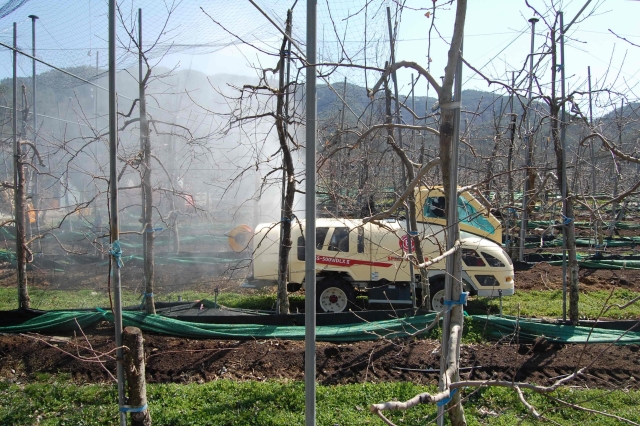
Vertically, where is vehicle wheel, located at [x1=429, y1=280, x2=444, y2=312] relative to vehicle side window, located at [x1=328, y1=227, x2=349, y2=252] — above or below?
below

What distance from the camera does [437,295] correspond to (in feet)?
34.4

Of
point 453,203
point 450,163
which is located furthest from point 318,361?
point 450,163

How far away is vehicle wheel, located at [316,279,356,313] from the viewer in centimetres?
1066

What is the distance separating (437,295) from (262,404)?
18.1 ft

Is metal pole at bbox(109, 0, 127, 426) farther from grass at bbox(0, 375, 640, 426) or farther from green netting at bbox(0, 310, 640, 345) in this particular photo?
green netting at bbox(0, 310, 640, 345)

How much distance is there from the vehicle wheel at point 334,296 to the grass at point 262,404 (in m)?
4.06

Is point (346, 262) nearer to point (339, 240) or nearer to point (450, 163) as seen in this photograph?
point (339, 240)

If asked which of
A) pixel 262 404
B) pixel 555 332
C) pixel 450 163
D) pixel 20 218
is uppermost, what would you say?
pixel 450 163

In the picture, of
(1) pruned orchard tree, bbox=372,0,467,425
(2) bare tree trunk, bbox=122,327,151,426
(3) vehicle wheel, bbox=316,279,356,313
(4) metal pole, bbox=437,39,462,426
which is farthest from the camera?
(3) vehicle wheel, bbox=316,279,356,313

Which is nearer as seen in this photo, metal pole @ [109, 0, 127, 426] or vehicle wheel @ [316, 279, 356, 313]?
metal pole @ [109, 0, 127, 426]

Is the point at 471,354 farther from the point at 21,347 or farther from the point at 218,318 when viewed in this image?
the point at 21,347

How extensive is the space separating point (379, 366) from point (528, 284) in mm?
7597

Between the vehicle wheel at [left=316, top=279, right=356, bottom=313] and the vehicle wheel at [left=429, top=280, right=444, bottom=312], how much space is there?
1.63m

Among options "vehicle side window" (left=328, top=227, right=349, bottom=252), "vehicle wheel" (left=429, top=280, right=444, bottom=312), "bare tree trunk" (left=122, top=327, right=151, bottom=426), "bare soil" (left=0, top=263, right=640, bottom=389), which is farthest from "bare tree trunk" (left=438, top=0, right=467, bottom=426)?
"vehicle side window" (left=328, top=227, right=349, bottom=252)
